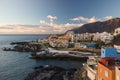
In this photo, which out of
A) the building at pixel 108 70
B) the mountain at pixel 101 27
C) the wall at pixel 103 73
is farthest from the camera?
the mountain at pixel 101 27

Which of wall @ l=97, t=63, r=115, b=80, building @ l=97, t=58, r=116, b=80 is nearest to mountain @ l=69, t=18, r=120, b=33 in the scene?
building @ l=97, t=58, r=116, b=80

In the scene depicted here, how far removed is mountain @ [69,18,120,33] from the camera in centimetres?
12800

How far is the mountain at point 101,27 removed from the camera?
128 meters

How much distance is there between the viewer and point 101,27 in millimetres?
143500

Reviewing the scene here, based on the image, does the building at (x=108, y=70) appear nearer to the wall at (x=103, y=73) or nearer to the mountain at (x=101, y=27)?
the wall at (x=103, y=73)

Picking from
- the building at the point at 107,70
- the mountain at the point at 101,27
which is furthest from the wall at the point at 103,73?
the mountain at the point at 101,27

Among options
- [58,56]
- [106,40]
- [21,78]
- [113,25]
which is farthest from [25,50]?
[113,25]

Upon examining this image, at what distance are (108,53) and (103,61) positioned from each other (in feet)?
23.4

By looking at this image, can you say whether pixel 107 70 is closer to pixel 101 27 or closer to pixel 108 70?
pixel 108 70

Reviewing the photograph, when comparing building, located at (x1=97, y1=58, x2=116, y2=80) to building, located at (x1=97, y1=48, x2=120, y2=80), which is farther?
building, located at (x1=97, y1=58, x2=116, y2=80)

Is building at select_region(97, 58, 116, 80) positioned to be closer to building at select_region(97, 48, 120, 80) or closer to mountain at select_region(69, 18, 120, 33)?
building at select_region(97, 48, 120, 80)

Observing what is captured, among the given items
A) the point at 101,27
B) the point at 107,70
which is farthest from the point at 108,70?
the point at 101,27

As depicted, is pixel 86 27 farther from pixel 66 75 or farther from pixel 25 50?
pixel 66 75

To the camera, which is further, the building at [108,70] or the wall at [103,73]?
the wall at [103,73]
